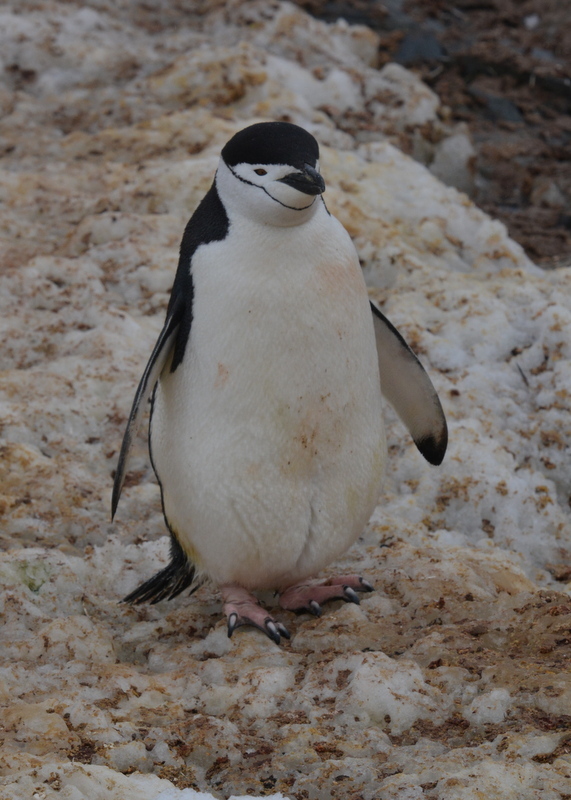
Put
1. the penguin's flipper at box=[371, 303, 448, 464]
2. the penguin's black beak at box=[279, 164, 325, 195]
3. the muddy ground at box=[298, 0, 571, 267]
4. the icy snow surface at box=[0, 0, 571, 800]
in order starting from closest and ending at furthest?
the icy snow surface at box=[0, 0, 571, 800], the penguin's black beak at box=[279, 164, 325, 195], the penguin's flipper at box=[371, 303, 448, 464], the muddy ground at box=[298, 0, 571, 267]

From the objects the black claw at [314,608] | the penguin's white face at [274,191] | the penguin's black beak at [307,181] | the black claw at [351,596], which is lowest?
the black claw at [314,608]

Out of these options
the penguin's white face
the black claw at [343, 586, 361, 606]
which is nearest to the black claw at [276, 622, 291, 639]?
the black claw at [343, 586, 361, 606]

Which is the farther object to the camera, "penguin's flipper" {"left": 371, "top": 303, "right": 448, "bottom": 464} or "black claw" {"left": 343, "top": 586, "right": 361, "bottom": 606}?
"penguin's flipper" {"left": 371, "top": 303, "right": 448, "bottom": 464}

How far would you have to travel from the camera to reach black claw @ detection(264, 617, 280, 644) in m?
2.67

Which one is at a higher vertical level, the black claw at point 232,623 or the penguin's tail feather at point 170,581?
the black claw at point 232,623

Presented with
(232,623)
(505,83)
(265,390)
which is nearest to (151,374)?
(265,390)

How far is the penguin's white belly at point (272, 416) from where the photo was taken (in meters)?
2.59

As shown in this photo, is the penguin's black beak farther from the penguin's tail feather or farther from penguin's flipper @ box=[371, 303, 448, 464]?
the penguin's tail feather

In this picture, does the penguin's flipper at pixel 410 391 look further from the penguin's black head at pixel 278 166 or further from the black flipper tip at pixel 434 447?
the penguin's black head at pixel 278 166

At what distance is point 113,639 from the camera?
2736 mm

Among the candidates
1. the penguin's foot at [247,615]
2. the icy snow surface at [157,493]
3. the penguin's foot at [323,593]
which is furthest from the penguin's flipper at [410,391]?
the penguin's foot at [247,615]

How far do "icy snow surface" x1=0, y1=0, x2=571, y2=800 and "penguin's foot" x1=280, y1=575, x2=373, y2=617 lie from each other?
40mm

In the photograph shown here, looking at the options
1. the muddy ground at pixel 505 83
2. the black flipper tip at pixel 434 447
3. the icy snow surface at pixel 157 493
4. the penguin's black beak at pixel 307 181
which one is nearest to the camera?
the icy snow surface at pixel 157 493

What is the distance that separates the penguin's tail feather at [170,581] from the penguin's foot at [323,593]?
0.28m
